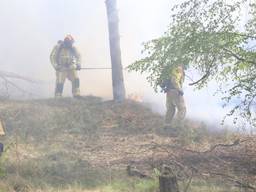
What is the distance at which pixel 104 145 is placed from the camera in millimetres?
9648

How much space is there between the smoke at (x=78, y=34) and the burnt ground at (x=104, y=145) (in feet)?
14.6

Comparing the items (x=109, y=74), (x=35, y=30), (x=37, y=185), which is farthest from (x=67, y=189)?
(x=35, y=30)

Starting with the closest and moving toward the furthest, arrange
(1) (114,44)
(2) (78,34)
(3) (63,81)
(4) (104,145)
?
1. (4) (104,145)
2. (3) (63,81)
3. (1) (114,44)
4. (2) (78,34)

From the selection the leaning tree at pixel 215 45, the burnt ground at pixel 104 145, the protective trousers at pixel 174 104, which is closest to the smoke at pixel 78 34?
the burnt ground at pixel 104 145

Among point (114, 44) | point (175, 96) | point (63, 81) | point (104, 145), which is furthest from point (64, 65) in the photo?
point (104, 145)

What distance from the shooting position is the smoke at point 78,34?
58.2 ft

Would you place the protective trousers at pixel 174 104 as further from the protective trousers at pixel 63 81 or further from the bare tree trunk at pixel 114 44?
the protective trousers at pixel 63 81

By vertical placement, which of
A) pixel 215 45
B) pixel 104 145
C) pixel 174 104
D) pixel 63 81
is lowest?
pixel 104 145

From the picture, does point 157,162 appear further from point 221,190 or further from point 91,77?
point 91,77

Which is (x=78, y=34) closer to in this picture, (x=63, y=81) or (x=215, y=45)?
(x=63, y=81)

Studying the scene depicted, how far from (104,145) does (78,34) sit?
11.7 metres

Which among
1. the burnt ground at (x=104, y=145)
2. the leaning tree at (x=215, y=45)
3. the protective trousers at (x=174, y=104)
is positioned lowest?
the burnt ground at (x=104, y=145)

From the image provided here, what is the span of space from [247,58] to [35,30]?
1485 cm

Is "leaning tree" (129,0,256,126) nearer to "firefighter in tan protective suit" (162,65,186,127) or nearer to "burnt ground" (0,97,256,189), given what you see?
"burnt ground" (0,97,256,189)
